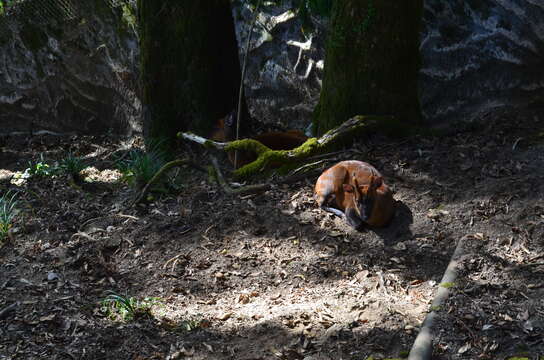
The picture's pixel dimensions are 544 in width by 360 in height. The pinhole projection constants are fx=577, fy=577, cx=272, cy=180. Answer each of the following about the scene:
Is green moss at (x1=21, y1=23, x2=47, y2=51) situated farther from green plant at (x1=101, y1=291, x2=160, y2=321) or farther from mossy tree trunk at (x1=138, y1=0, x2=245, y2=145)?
green plant at (x1=101, y1=291, x2=160, y2=321)

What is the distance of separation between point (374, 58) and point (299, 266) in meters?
2.35

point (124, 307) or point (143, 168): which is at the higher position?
point (143, 168)

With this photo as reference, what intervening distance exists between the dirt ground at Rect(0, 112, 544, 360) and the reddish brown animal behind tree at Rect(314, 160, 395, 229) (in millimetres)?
123

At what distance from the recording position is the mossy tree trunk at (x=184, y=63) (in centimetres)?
692

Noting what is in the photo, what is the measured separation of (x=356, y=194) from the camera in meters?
4.92

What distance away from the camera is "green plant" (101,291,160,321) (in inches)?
156

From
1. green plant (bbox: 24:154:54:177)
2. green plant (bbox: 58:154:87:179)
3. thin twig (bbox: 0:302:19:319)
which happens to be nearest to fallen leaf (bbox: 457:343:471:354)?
thin twig (bbox: 0:302:19:319)

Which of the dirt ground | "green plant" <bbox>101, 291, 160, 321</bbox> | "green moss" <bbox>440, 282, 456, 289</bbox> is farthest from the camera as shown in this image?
"green plant" <bbox>101, 291, 160, 321</bbox>

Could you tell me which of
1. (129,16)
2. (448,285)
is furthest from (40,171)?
(448,285)

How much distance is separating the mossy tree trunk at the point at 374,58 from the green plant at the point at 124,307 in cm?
287

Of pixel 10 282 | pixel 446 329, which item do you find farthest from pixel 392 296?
pixel 10 282

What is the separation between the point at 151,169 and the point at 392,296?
10.4ft

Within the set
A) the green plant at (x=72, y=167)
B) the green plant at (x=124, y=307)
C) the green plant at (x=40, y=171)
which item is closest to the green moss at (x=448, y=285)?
the green plant at (x=124, y=307)

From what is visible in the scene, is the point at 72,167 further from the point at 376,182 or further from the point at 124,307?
the point at 376,182
